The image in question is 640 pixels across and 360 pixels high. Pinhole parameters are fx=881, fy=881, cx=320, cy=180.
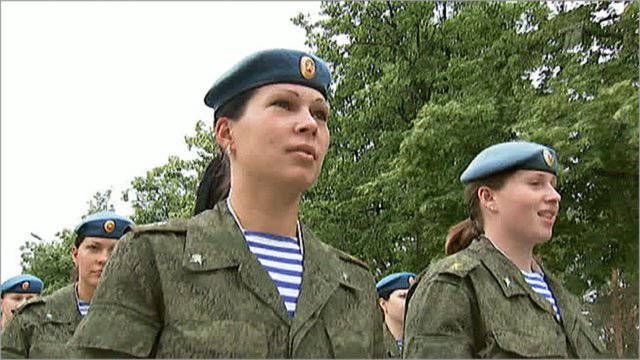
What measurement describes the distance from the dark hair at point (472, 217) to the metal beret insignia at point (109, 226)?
211cm

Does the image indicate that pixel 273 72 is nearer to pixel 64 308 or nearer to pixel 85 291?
pixel 85 291

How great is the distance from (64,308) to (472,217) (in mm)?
2591

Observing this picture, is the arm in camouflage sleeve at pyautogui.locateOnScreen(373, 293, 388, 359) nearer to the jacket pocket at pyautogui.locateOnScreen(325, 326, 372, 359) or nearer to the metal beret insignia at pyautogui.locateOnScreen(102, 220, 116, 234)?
the jacket pocket at pyautogui.locateOnScreen(325, 326, 372, 359)

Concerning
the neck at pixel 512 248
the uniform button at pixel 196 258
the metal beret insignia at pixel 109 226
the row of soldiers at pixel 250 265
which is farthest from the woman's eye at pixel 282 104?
the metal beret insignia at pixel 109 226

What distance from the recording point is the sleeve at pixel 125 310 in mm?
2152

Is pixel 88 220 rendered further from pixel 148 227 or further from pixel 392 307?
pixel 148 227

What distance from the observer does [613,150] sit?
10.4 m

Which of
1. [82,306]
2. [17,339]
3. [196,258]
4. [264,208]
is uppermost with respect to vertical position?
[264,208]

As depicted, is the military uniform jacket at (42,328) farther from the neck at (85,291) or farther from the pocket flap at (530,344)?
the pocket flap at (530,344)

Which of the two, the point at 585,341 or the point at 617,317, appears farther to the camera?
the point at 617,317

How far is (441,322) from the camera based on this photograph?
3396mm

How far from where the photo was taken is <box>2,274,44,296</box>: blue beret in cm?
840

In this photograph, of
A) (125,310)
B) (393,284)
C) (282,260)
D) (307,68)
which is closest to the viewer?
(125,310)

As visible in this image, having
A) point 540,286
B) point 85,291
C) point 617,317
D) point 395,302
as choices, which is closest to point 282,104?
point 540,286
